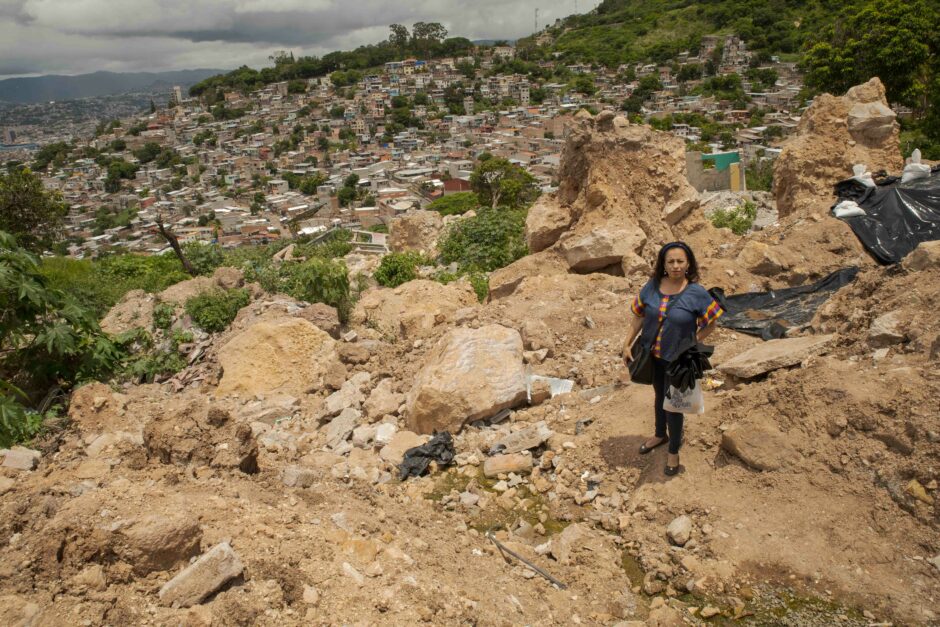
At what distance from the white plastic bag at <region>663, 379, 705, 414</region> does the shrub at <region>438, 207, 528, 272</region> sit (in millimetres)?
6491

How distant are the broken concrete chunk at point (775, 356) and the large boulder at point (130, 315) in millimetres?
6682

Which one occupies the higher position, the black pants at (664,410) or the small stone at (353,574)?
the black pants at (664,410)

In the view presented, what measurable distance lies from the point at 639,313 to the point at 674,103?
2724 inches

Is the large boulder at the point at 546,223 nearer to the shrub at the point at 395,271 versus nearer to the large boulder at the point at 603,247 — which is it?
the large boulder at the point at 603,247

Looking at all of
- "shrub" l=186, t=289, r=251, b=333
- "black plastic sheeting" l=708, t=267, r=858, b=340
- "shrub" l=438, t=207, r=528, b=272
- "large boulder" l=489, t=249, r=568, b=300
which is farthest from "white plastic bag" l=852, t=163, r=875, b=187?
"shrub" l=186, t=289, r=251, b=333

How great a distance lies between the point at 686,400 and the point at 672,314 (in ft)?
1.63

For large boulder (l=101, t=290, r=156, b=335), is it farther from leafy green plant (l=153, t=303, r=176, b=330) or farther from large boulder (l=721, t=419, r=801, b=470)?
large boulder (l=721, t=419, r=801, b=470)

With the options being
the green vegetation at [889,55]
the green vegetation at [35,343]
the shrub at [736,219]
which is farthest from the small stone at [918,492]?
the green vegetation at [889,55]

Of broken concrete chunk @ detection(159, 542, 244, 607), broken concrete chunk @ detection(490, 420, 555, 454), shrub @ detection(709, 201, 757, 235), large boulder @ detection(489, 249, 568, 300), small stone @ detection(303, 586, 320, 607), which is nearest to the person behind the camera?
broken concrete chunk @ detection(159, 542, 244, 607)

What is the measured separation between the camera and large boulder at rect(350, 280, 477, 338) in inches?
268

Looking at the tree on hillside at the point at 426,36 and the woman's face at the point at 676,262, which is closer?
the woman's face at the point at 676,262

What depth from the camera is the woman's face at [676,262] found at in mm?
3369

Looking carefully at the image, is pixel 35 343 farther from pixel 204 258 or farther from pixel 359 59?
pixel 359 59

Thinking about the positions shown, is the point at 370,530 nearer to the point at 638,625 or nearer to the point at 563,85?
the point at 638,625
